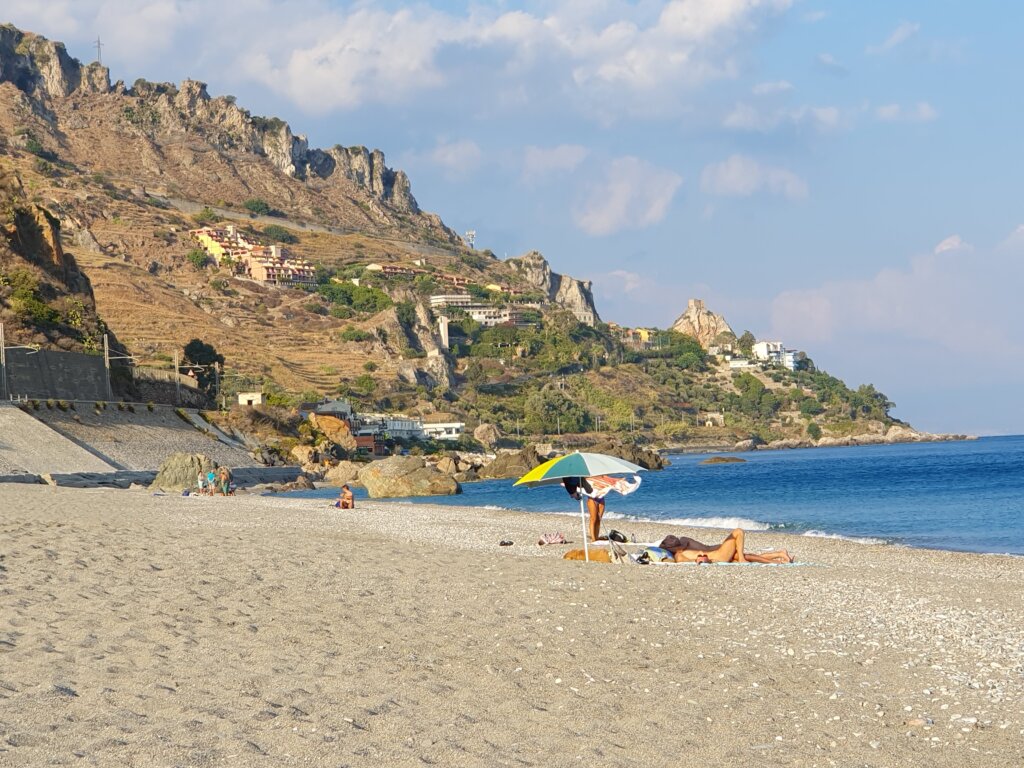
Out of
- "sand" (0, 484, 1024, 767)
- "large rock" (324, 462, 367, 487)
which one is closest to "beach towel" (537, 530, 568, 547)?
"sand" (0, 484, 1024, 767)

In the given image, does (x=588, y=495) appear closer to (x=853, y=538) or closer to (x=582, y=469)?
(x=582, y=469)

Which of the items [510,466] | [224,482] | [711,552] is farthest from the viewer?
[510,466]

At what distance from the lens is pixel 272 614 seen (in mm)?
10664

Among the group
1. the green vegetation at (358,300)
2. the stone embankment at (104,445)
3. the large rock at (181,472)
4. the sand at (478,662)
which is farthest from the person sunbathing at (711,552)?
the green vegetation at (358,300)

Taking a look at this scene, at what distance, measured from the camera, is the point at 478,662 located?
904 cm

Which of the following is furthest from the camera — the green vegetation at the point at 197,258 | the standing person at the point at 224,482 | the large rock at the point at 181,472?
the green vegetation at the point at 197,258

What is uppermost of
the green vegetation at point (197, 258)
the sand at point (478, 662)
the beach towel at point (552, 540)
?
the green vegetation at point (197, 258)

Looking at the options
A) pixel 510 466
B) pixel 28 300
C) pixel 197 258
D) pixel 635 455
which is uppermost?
pixel 197 258

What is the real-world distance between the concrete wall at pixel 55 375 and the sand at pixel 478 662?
46.1 m

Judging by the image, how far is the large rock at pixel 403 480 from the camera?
187ft

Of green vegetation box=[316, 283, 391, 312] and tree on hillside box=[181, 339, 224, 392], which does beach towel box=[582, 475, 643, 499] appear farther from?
green vegetation box=[316, 283, 391, 312]

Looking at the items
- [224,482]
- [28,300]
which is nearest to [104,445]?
[224,482]

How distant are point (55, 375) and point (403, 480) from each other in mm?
20910

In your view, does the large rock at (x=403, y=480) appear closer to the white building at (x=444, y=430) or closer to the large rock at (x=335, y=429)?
the large rock at (x=335, y=429)
